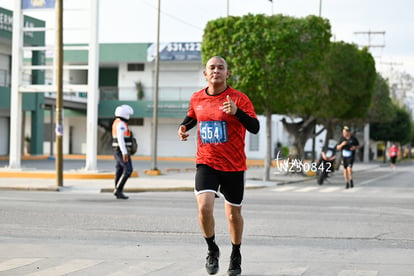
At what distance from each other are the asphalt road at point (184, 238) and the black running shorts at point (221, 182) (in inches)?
30.4

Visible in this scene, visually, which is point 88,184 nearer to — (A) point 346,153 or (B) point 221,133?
(A) point 346,153

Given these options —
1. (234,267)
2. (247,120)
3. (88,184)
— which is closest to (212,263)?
(234,267)

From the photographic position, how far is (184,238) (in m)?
9.49

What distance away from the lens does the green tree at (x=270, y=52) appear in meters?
25.0

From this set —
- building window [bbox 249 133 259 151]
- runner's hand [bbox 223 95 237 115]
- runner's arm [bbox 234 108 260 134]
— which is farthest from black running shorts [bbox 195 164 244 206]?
building window [bbox 249 133 259 151]

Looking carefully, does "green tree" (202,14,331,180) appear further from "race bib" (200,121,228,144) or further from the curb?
"race bib" (200,121,228,144)

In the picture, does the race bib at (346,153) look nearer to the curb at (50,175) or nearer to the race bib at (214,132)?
the curb at (50,175)

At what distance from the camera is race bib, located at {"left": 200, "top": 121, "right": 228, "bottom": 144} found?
6.80 metres

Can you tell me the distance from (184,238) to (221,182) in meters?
2.73

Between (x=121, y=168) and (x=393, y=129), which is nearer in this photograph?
(x=121, y=168)

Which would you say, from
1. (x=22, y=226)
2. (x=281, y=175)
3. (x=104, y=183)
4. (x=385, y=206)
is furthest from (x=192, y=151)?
(x=22, y=226)

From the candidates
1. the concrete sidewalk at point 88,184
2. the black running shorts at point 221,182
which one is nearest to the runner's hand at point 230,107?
the black running shorts at point 221,182

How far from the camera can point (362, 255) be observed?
8.09 m

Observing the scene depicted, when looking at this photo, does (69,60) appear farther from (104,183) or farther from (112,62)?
(104,183)
